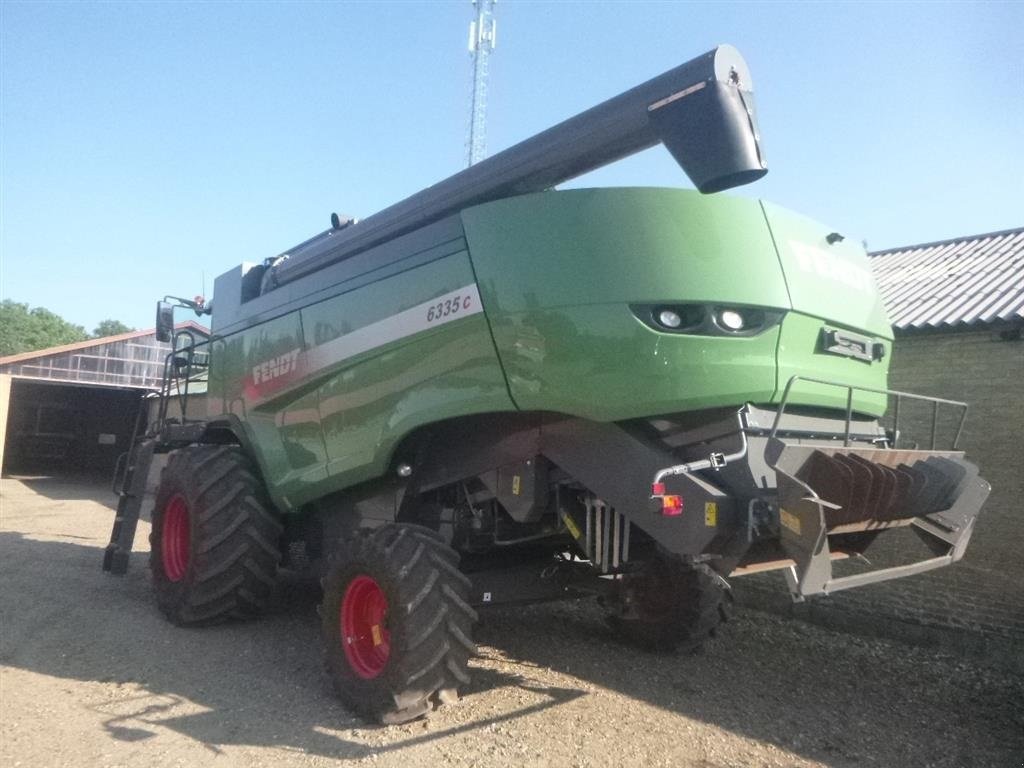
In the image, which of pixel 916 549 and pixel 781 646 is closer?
pixel 781 646

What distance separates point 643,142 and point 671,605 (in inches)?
124

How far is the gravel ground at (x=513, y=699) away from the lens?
152 inches

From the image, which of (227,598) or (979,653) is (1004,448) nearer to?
(979,653)

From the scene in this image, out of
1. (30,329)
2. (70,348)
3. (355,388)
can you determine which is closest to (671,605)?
(355,388)

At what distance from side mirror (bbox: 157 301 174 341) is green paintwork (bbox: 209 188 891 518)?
3.44 meters

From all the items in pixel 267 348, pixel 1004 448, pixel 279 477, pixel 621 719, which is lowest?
pixel 621 719

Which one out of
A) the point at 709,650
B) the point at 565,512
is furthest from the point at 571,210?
the point at 709,650

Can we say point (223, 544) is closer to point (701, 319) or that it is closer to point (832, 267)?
point (701, 319)

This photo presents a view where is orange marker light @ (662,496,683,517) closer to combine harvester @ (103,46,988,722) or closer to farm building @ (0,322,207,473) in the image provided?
combine harvester @ (103,46,988,722)

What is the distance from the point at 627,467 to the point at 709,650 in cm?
283

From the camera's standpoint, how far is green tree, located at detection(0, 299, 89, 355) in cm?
5919

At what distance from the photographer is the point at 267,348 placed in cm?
584

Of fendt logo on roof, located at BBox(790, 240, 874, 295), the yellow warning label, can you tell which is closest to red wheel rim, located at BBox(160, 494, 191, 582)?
the yellow warning label

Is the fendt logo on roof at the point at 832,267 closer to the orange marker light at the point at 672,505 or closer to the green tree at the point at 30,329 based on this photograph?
the orange marker light at the point at 672,505
